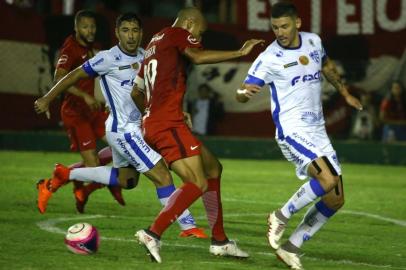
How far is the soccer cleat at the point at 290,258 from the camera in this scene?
7746 millimetres

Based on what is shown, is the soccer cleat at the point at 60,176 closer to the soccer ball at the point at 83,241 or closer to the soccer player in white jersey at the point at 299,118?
the soccer ball at the point at 83,241

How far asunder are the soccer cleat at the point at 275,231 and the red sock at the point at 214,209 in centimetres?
37

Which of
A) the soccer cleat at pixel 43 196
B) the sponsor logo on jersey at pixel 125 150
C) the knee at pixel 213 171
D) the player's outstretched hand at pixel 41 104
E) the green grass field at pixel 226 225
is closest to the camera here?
the green grass field at pixel 226 225

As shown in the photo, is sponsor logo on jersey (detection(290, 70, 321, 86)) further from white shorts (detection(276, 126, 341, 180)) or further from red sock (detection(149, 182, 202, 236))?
red sock (detection(149, 182, 202, 236))

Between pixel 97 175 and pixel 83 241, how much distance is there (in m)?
2.53

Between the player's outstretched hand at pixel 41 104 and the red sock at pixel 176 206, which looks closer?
the red sock at pixel 176 206

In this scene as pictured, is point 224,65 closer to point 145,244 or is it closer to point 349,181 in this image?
point 349,181

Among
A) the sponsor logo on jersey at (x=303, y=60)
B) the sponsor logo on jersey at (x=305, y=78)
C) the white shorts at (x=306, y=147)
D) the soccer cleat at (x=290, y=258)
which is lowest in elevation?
the soccer cleat at (x=290, y=258)

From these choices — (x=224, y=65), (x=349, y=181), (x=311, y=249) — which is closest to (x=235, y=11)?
(x=224, y=65)

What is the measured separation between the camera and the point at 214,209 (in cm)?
853

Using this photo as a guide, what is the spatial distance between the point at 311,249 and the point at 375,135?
10.0 metres

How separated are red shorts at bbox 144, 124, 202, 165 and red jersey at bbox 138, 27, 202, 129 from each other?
2.1 inches

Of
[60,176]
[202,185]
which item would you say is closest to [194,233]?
[202,185]

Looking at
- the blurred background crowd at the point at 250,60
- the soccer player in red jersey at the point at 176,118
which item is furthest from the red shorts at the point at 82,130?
the blurred background crowd at the point at 250,60
